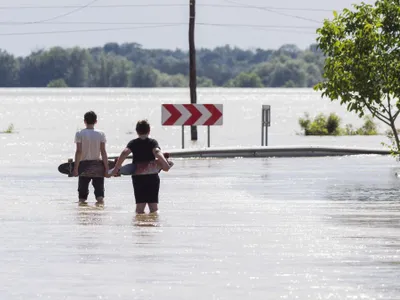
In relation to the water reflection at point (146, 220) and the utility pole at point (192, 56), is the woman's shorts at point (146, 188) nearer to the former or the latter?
the water reflection at point (146, 220)

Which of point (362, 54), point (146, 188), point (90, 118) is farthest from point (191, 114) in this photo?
point (146, 188)

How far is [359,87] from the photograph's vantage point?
27.6m

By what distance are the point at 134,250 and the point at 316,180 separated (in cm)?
1242

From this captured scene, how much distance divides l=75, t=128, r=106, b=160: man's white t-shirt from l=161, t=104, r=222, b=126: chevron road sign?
1786 cm

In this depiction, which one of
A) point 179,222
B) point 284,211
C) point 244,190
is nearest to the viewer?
point 179,222

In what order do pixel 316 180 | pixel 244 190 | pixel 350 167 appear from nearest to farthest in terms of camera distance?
pixel 244 190 → pixel 316 180 → pixel 350 167

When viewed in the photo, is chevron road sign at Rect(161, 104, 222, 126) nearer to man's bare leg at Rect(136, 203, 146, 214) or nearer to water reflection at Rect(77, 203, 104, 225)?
water reflection at Rect(77, 203, 104, 225)

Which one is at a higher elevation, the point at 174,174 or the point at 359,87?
the point at 359,87

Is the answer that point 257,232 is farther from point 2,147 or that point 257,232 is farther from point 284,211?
point 2,147

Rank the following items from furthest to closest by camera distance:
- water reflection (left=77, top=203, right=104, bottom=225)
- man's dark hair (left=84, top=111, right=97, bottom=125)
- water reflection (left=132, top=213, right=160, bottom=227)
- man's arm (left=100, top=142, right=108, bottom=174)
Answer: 1. man's arm (left=100, top=142, right=108, bottom=174)
2. man's dark hair (left=84, top=111, right=97, bottom=125)
3. water reflection (left=77, top=203, right=104, bottom=225)
4. water reflection (left=132, top=213, right=160, bottom=227)

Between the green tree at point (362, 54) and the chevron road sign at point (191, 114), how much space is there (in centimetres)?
1037

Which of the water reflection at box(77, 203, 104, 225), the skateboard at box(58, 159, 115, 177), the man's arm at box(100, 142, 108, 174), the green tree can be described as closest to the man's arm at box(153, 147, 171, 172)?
the water reflection at box(77, 203, 104, 225)

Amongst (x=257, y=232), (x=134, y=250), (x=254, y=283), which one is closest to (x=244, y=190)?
(x=257, y=232)

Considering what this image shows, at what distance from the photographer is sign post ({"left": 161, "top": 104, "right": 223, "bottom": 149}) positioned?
37.6 metres
